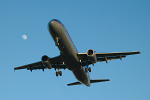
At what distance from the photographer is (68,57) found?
27109mm

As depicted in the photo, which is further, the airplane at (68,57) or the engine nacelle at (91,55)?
the engine nacelle at (91,55)

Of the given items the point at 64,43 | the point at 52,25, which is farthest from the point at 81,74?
the point at 52,25

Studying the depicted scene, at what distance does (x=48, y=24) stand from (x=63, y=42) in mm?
2861

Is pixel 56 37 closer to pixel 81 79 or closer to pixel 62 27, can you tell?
pixel 62 27

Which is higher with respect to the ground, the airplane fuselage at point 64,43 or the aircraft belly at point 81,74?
the airplane fuselage at point 64,43

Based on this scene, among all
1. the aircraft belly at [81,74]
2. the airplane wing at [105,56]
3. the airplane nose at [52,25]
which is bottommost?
the aircraft belly at [81,74]

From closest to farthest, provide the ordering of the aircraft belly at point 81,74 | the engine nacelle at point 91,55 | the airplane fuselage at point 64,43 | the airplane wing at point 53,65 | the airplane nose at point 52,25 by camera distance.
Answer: the airplane nose at point 52,25
the airplane fuselage at point 64,43
the engine nacelle at point 91,55
the aircraft belly at point 81,74
the airplane wing at point 53,65

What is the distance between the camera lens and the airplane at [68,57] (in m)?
25.0

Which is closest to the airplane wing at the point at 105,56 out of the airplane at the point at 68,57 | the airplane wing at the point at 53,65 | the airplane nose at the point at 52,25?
the airplane at the point at 68,57

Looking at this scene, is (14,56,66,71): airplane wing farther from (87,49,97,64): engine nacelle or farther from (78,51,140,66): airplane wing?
→ (87,49,97,64): engine nacelle

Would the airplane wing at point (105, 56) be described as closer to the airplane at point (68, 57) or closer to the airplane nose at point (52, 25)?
the airplane at point (68, 57)

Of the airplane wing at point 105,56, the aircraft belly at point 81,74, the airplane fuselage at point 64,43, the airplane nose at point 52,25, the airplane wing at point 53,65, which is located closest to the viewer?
the airplane nose at point 52,25

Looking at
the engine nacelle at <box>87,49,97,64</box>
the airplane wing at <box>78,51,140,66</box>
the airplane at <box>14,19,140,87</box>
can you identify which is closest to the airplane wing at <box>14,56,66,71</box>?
the airplane at <box>14,19,140,87</box>

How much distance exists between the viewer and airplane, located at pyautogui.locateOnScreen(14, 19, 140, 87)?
982 inches
